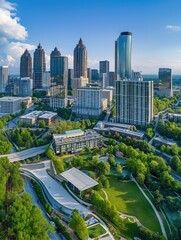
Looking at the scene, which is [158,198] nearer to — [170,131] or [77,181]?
[77,181]

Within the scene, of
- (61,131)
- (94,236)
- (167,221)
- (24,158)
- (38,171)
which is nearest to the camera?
(94,236)

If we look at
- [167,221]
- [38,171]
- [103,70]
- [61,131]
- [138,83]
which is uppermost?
[103,70]

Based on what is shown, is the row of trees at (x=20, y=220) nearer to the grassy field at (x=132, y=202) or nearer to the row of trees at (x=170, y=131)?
the grassy field at (x=132, y=202)

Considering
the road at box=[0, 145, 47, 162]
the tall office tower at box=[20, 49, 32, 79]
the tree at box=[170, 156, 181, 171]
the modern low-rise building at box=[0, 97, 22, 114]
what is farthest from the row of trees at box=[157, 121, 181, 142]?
the tall office tower at box=[20, 49, 32, 79]

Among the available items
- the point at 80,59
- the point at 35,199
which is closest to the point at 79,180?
the point at 35,199

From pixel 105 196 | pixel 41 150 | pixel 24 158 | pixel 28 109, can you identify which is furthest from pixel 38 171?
pixel 28 109

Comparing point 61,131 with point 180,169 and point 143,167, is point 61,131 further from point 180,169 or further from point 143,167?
point 180,169
